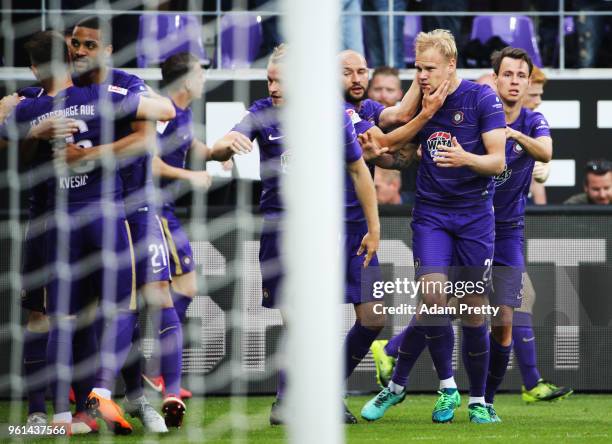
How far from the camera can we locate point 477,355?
19.8ft

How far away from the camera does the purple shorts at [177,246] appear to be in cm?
690

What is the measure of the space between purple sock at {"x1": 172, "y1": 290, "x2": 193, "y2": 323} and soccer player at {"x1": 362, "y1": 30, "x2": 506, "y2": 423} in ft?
5.11

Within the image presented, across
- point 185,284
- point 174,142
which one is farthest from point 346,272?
point 174,142

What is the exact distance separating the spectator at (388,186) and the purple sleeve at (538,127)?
4.66ft

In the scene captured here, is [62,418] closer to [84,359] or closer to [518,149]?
[84,359]

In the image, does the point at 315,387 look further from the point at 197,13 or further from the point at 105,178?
the point at 197,13

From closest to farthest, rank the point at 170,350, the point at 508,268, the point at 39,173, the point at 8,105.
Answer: the point at 39,173 → the point at 170,350 → the point at 8,105 → the point at 508,268

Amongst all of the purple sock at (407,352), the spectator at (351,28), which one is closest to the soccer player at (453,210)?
the purple sock at (407,352)

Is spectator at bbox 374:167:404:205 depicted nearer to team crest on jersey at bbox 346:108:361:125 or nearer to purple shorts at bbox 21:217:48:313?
team crest on jersey at bbox 346:108:361:125

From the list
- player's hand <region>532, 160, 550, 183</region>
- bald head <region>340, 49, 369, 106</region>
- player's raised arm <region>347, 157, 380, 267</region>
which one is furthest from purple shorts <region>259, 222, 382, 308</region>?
player's hand <region>532, 160, 550, 183</region>

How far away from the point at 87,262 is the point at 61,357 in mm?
443

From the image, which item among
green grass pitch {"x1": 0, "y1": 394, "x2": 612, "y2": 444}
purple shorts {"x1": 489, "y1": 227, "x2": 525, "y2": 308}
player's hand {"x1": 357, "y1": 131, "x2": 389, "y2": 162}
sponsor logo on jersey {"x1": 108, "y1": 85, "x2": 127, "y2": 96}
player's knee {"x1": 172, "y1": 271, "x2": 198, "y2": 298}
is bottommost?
green grass pitch {"x1": 0, "y1": 394, "x2": 612, "y2": 444}

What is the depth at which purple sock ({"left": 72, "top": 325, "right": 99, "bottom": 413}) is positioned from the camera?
5.62m

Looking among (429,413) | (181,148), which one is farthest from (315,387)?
(181,148)
